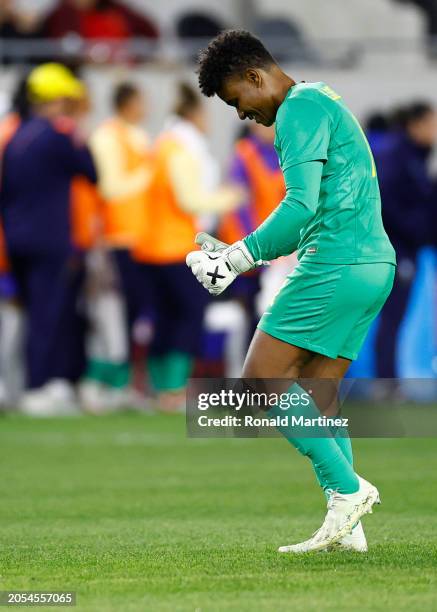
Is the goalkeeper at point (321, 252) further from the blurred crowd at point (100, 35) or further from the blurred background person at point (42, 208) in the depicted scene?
the blurred crowd at point (100, 35)

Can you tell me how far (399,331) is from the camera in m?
15.6

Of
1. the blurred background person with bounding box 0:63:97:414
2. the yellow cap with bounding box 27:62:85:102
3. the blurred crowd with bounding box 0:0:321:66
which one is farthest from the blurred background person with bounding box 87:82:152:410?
the blurred crowd with bounding box 0:0:321:66

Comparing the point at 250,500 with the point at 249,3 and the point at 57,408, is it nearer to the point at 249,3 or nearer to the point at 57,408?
the point at 57,408

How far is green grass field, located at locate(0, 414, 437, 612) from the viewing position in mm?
5672

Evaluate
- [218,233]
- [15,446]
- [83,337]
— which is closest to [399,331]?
[218,233]

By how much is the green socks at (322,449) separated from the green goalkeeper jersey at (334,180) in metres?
0.60

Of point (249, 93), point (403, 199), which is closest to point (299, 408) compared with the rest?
point (249, 93)

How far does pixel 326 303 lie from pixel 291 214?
448 mm

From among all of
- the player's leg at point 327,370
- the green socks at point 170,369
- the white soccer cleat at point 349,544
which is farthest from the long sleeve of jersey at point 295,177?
the green socks at point 170,369

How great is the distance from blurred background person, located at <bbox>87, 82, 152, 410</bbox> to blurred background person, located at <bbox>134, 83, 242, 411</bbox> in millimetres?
145

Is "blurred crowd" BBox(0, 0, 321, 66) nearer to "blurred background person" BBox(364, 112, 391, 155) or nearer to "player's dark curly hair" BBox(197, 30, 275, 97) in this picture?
"blurred background person" BBox(364, 112, 391, 155)

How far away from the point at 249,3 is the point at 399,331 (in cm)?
752

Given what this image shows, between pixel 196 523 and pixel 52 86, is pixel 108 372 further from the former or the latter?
pixel 196 523

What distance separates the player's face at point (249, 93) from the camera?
6.41 metres
